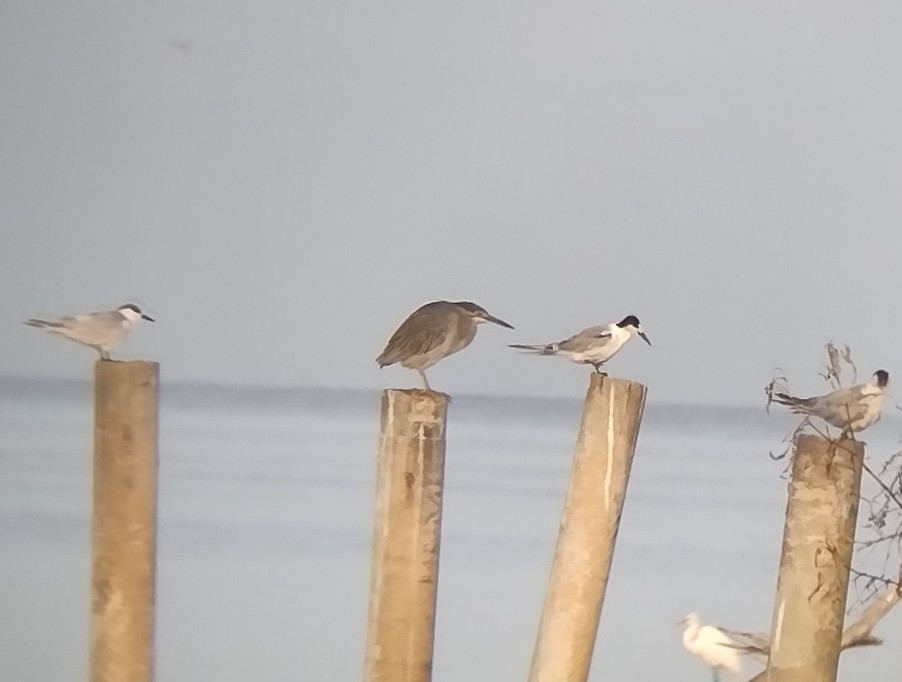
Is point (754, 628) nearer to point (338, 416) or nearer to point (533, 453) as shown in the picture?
point (533, 453)

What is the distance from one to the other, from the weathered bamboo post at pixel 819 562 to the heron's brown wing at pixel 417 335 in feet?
1.81

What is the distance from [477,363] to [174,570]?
21.7 inches

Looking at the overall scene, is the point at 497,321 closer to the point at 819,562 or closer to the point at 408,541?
the point at 408,541

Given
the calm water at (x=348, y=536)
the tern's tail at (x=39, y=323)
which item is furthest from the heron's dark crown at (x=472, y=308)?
the tern's tail at (x=39, y=323)

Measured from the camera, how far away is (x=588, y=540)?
5.60ft

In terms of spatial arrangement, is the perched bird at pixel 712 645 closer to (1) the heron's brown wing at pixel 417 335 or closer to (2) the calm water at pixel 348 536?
(2) the calm water at pixel 348 536

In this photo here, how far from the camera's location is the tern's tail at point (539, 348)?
5.80ft

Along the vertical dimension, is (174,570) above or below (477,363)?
below

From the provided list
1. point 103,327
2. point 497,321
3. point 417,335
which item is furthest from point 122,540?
point 497,321

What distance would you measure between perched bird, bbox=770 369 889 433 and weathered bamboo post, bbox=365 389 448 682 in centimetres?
53

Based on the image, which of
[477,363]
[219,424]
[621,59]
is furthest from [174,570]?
[621,59]

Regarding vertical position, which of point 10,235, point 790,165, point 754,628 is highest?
point 790,165

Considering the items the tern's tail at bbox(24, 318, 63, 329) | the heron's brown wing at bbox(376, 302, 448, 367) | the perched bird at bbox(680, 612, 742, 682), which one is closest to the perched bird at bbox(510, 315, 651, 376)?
the heron's brown wing at bbox(376, 302, 448, 367)

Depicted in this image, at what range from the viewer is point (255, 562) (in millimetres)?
1756
